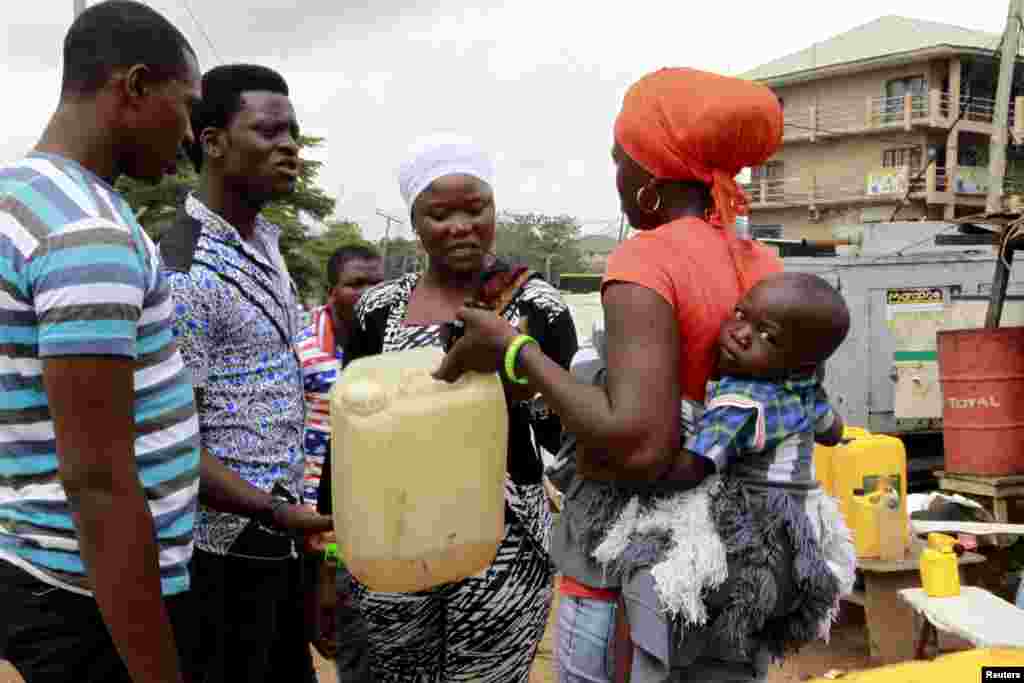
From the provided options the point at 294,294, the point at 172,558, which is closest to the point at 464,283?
the point at 294,294

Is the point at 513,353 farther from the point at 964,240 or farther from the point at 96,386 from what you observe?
the point at 964,240

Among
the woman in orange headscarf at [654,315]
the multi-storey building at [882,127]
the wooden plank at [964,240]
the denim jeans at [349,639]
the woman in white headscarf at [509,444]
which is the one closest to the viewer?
the woman in orange headscarf at [654,315]

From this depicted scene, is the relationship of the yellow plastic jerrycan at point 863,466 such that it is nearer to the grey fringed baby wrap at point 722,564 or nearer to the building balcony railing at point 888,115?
the grey fringed baby wrap at point 722,564

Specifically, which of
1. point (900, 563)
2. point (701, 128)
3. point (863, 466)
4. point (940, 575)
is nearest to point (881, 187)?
point (863, 466)

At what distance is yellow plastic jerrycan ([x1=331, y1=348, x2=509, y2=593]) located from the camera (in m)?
1.64

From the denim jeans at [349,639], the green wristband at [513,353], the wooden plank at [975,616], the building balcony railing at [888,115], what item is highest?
the building balcony railing at [888,115]

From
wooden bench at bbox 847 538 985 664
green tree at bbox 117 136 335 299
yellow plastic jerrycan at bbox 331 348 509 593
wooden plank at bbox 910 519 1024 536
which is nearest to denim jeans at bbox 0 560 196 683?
yellow plastic jerrycan at bbox 331 348 509 593

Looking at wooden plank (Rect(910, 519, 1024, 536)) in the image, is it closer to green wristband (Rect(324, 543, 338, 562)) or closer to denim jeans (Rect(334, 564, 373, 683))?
denim jeans (Rect(334, 564, 373, 683))

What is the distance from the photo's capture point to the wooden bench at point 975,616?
348cm

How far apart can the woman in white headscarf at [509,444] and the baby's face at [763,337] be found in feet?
2.29

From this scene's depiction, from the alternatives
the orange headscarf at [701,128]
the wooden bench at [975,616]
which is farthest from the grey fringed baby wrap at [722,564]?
the wooden bench at [975,616]

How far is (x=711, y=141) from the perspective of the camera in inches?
62.1

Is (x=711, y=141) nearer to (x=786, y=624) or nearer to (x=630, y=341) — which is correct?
(x=630, y=341)

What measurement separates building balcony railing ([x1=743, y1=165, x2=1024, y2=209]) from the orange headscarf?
95.2ft
